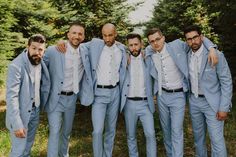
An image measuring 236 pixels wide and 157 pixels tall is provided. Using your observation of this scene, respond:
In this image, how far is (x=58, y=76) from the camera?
22.5 ft

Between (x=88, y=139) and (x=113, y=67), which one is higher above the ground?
(x=113, y=67)

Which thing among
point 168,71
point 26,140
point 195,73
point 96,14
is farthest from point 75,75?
point 96,14

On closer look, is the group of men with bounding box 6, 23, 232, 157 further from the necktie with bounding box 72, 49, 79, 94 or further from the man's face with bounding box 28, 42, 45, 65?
the man's face with bounding box 28, 42, 45, 65

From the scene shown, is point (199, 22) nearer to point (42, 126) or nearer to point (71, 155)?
point (42, 126)

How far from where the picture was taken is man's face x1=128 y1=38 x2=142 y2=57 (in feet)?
23.3

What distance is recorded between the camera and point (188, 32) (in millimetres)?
6684

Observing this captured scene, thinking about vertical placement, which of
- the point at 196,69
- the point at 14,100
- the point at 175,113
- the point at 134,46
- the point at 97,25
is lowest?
the point at 175,113

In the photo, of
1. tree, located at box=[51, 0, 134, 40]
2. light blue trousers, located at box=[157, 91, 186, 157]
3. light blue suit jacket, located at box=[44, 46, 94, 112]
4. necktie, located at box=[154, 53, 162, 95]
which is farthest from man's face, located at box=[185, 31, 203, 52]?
tree, located at box=[51, 0, 134, 40]

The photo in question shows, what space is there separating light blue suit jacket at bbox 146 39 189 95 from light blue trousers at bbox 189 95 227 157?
436 mm

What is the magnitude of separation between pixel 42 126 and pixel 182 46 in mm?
5963

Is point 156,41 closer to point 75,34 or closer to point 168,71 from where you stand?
point 168,71

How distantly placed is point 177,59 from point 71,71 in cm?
223

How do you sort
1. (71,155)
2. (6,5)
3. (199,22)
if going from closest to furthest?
(71,155) < (6,5) < (199,22)

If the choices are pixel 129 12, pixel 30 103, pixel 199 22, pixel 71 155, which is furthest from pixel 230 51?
pixel 30 103
